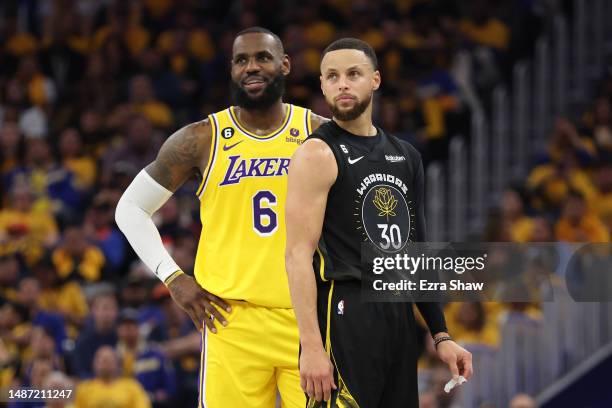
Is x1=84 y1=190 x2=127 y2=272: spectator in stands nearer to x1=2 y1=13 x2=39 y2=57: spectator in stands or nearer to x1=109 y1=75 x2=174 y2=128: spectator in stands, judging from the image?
x1=109 y1=75 x2=174 y2=128: spectator in stands

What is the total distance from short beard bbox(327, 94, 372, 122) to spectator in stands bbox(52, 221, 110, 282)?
22.3ft

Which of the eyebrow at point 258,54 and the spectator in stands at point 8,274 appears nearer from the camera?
the eyebrow at point 258,54

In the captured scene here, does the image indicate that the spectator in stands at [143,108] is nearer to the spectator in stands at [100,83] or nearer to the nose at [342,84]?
the spectator in stands at [100,83]

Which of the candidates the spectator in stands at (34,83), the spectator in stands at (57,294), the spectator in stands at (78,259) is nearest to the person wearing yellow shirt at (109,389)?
the spectator in stands at (57,294)

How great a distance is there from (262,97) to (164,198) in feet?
2.43

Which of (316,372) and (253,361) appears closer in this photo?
(316,372)

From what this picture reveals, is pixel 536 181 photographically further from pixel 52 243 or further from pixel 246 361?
pixel 246 361

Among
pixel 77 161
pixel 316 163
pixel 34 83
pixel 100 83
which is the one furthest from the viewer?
pixel 34 83

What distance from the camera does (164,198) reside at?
601cm

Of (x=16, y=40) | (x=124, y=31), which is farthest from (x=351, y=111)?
(x=16, y=40)

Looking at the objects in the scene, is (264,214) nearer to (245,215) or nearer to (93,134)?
(245,215)

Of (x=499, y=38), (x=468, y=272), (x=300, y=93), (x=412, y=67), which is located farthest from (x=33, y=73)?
(x=468, y=272)

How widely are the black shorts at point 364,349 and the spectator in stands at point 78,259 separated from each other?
6.81 m

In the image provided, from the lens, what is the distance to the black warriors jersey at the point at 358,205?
4.95 m
